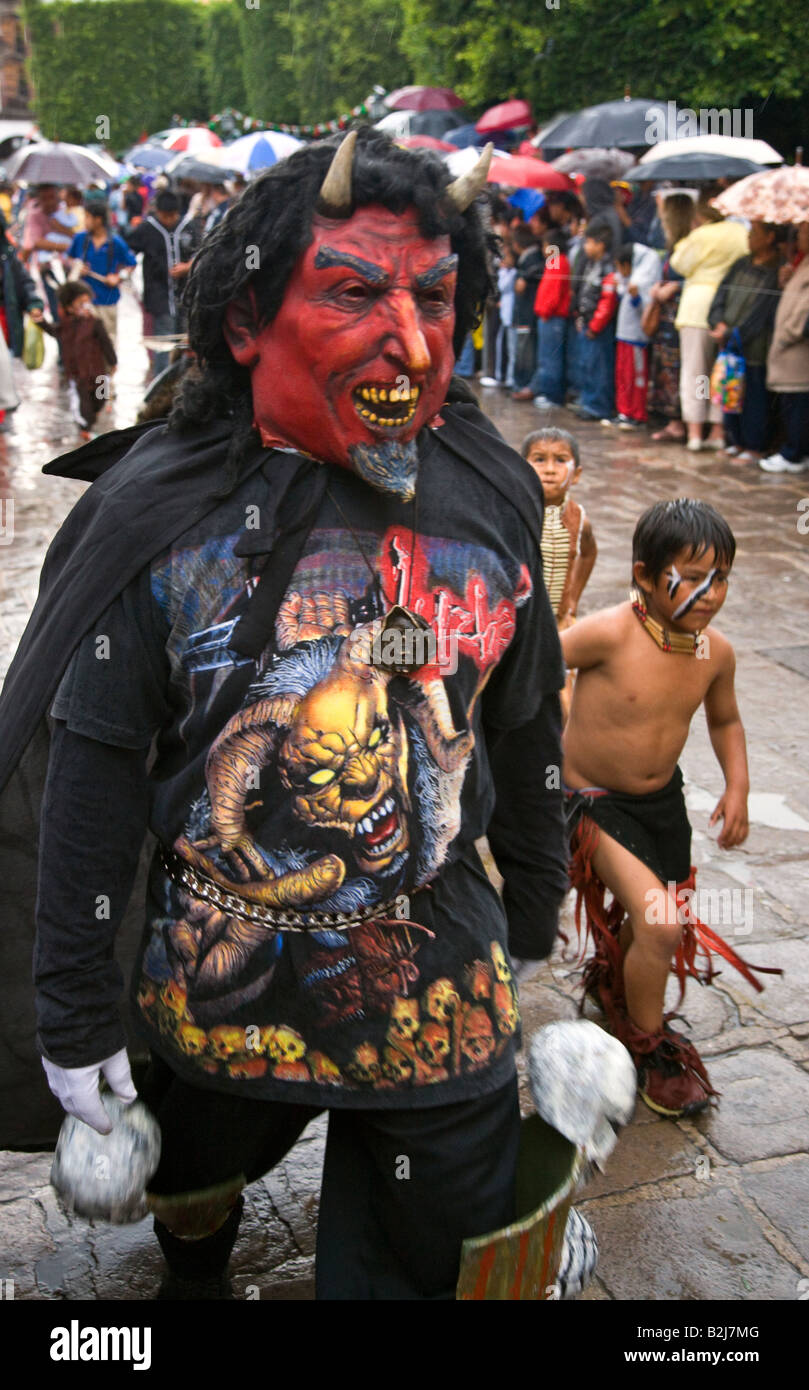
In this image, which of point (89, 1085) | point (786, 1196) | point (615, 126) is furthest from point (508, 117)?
point (89, 1085)

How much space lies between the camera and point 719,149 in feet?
37.2

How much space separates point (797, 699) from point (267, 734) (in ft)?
14.2

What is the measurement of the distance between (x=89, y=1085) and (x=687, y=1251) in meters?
1.34

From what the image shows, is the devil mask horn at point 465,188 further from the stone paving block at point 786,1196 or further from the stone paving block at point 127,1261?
the stone paving block at point 786,1196

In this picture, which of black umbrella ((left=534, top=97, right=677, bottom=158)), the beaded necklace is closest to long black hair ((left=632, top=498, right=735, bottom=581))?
the beaded necklace

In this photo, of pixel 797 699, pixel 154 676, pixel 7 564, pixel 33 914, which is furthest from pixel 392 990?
pixel 7 564

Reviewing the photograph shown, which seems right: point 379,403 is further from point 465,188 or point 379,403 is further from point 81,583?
point 81,583

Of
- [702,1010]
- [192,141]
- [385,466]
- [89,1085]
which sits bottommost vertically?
[702,1010]

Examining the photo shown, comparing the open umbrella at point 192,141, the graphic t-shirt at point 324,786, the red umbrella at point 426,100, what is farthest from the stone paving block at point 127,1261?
the open umbrella at point 192,141

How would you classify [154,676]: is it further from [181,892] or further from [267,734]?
[181,892]

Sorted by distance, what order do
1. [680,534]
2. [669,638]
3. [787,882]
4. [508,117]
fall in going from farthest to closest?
1. [508,117]
2. [787,882]
3. [669,638]
4. [680,534]

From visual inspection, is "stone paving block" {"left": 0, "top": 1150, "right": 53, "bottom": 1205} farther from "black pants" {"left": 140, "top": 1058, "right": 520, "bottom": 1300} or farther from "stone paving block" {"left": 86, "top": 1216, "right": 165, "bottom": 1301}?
"black pants" {"left": 140, "top": 1058, "right": 520, "bottom": 1300}

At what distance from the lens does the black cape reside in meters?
1.98

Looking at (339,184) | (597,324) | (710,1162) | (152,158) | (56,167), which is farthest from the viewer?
(152,158)
